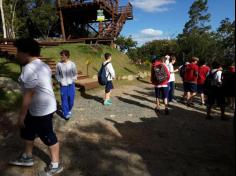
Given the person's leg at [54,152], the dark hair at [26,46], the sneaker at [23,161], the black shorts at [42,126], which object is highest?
the dark hair at [26,46]

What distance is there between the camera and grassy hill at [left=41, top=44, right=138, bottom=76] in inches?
572

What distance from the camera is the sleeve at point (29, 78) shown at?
351 centimetres

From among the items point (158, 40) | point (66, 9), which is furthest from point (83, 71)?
point (158, 40)

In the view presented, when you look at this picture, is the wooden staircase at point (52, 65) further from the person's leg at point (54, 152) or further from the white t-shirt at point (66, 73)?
the person's leg at point (54, 152)

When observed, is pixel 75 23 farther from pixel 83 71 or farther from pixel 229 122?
pixel 229 122

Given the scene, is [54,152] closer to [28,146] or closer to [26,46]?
[28,146]

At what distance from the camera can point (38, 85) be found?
367 centimetres

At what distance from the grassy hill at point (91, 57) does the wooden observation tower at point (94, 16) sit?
317 centimetres

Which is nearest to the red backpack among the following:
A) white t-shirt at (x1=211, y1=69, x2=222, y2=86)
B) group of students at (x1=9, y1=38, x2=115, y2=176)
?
white t-shirt at (x1=211, y1=69, x2=222, y2=86)

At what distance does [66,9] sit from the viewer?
2397 centimetres

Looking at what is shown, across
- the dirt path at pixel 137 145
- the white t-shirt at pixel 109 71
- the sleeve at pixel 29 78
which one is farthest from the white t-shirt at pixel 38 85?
the white t-shirt at pixel 109 71

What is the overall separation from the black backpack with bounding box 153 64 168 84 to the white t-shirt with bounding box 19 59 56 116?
13.8 ft

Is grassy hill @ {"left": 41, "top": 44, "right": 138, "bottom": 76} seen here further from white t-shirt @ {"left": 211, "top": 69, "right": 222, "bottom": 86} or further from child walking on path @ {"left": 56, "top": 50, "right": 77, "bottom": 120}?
white t-shirt @ {"left": 211, "top": 69, "right": 222, "bottom": 86}

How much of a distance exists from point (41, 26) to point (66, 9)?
2.74 metres
